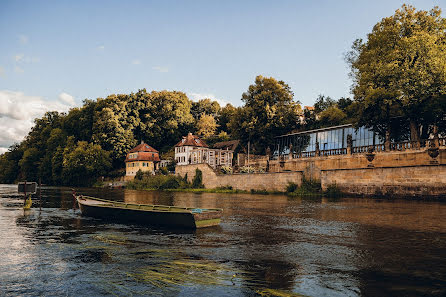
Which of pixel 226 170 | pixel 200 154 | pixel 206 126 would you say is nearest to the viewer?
pixel 226 170

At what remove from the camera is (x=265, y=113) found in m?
56.7

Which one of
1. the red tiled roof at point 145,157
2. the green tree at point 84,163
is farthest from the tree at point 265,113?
the green tree at point 84,163

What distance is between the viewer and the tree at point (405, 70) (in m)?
32.4

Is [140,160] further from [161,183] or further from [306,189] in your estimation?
[306,189]

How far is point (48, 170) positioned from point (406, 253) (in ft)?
348

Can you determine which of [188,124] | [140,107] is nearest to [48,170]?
[140,107]

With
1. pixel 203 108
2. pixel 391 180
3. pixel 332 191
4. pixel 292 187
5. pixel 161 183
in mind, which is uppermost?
pixel 203 108

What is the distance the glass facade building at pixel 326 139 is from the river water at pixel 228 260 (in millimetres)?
29086

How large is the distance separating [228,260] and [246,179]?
39917 mm

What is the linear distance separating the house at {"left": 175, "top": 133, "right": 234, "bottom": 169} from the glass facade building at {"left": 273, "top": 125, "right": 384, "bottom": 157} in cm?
1150

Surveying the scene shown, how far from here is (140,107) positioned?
92.6 meters

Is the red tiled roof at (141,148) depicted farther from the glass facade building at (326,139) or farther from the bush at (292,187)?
the bush at (292,187)

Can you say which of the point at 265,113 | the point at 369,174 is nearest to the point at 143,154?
the point at 265,113

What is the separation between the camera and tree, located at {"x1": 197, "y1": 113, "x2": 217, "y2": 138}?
94.1 metres
